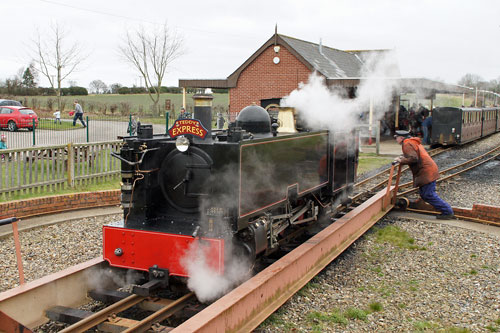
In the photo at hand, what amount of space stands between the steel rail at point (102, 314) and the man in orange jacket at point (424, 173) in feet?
18.6

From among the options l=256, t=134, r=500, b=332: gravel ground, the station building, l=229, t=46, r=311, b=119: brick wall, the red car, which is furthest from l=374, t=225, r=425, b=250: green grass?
the red car

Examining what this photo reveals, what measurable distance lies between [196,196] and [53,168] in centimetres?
587

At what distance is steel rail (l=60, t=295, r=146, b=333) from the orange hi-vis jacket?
5823 mm

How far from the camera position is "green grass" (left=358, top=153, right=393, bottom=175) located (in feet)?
50.4

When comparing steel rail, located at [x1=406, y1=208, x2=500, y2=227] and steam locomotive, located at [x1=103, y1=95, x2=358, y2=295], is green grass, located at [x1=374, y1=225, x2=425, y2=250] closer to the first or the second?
steel rail, located at [x1=406, y1=208, x2=500, y2=227]

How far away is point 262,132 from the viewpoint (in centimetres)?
635

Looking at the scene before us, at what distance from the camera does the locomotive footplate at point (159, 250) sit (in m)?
4.86

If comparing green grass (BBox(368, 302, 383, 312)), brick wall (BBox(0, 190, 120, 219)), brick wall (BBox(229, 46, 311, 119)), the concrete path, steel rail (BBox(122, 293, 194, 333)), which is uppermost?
brick wall (BBox(229, 46, 311, 119))

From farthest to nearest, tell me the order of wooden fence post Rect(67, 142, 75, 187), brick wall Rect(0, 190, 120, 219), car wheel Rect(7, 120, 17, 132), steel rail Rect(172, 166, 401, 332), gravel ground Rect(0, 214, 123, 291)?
car wheel Rect(7, 120, 17, 132), wooden fence post Rect(67, 142, 75, 187), brick wall Rect(0, 190, 120, 219), gravel ground Rect(0, 214, 123, 291), steel rail Rect(172, 166, 401, 332)

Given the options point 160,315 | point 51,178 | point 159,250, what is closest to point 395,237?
point 159,250

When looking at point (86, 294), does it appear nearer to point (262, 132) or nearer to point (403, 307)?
point (262, 132)

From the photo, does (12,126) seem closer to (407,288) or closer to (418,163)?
(418,163)

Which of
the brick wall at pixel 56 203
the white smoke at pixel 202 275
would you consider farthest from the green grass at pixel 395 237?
the brick wall at pixel 56 203

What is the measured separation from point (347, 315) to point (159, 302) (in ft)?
6.42
